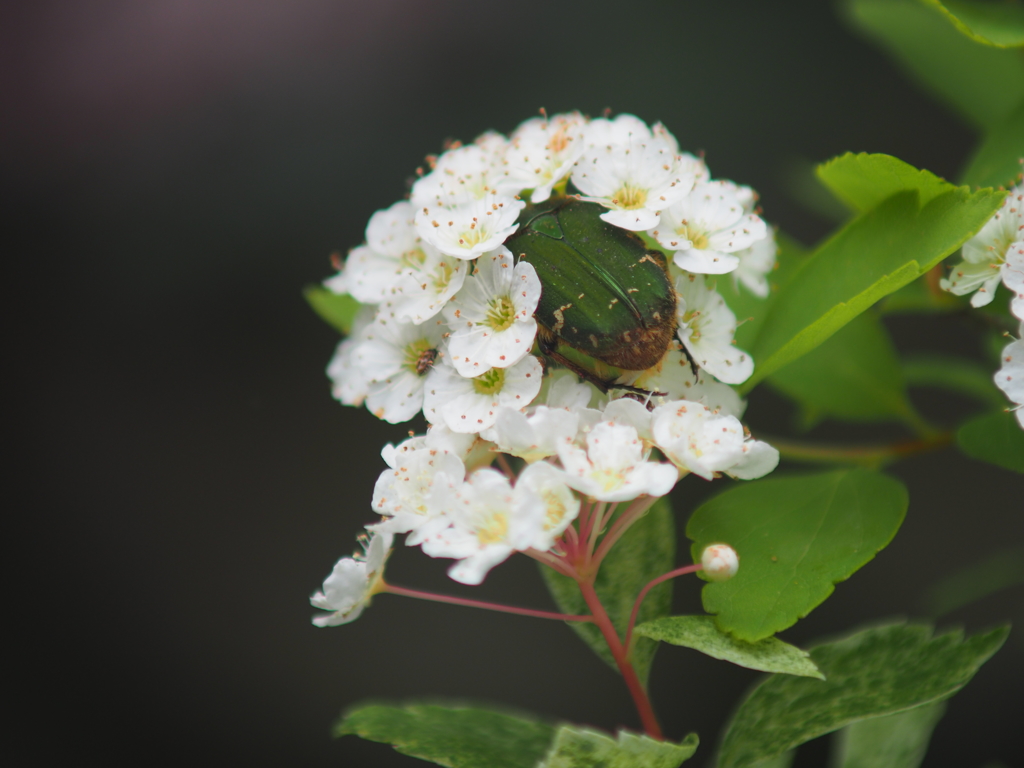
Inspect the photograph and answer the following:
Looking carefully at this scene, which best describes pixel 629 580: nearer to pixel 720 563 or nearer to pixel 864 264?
pixel 720 563

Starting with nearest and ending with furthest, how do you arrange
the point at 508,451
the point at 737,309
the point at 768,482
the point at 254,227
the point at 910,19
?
the point at 508,451, the point at 768,482, the point at 737,309, the point at 910,19, the point at 254,227

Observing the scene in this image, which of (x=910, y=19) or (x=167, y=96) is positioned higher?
(x=910, y=19)

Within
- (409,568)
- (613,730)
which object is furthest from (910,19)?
(613,730)

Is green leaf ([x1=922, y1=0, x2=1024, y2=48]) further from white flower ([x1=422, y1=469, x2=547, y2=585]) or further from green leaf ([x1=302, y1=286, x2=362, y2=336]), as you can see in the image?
green leaf ([x1=302, y1=286, x2=362, y2=336])

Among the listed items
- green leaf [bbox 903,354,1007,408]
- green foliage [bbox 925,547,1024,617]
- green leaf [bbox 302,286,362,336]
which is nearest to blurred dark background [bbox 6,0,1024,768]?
green foliage [bbox 925,547,1024,617]

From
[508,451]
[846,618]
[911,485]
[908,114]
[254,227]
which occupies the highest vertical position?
[908,114]

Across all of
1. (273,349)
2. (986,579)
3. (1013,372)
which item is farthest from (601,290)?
(273,349)

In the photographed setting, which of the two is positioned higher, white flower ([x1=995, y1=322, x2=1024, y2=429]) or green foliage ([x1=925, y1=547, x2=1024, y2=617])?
white flower ([x1=995, y1=322, x2=1024, y2=429])

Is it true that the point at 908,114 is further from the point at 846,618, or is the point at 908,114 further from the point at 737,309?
the point at 737,309

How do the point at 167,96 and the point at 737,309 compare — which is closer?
the point at 737,309
